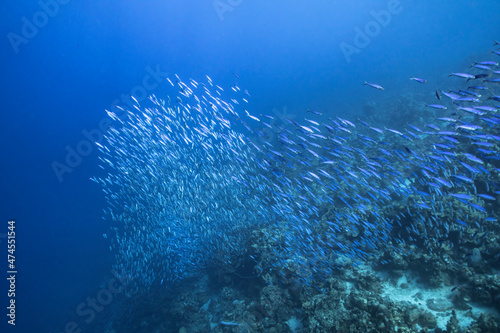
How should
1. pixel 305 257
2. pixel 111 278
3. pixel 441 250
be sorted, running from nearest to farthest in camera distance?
pixel 441 250 → pixel 305 257 → pixel 111 278

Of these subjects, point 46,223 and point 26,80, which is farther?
point 26,80

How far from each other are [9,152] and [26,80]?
2175 inches

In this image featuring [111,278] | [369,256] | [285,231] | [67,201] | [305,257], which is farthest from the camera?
[67,201]

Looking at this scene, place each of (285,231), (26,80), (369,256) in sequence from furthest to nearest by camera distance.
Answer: (26,80)
(285,231)
(369,256)

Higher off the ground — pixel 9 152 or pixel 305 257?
pixel 9 152

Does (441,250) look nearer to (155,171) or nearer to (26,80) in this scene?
(155,171)

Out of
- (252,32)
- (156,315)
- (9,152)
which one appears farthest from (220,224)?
(252,32)

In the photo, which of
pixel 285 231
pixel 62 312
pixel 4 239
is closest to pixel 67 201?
pixel 4 239

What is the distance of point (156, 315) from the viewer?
34.3 feet

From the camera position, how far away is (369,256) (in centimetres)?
715

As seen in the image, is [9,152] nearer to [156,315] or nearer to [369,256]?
[156,315]

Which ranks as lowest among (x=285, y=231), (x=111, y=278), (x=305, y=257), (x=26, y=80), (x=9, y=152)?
(x=305, y=257)

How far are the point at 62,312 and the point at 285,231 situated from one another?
24487mm

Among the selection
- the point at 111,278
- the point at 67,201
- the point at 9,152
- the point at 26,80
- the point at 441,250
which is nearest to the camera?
the point at 441,250
